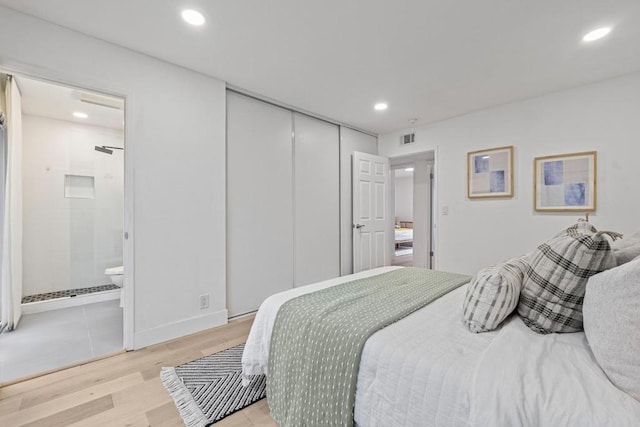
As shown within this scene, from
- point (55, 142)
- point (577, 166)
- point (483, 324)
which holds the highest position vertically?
point (55, 142)

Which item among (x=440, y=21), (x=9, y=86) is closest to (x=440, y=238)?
(x=440, y=21)

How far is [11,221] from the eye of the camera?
2.64m

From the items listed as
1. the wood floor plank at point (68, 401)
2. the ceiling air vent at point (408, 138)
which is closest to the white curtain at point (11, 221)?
the wood floor plank at point (68, 401)

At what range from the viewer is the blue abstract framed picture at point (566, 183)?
2820 millimetres

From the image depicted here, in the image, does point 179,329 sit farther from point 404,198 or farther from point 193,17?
point 404,198

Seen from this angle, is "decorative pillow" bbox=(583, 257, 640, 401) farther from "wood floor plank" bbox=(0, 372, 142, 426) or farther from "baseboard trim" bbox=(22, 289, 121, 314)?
"baseboard trim" bbox=(22, 289, 121, 314)

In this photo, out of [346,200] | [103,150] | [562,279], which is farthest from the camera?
[346,200]

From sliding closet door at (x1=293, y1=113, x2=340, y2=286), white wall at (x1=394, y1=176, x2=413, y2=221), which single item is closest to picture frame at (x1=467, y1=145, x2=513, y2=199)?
sliding closet door at (x1=293, y1=113, x2=340, y2=286)

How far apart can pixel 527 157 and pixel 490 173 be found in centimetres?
40

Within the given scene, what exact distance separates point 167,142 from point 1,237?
1.79m

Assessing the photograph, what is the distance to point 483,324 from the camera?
1.18 m

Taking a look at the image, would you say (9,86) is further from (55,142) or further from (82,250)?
(82,250)

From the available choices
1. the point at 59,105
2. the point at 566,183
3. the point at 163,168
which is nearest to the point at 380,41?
the point at 163,168

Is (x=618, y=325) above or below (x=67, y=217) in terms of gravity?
below
